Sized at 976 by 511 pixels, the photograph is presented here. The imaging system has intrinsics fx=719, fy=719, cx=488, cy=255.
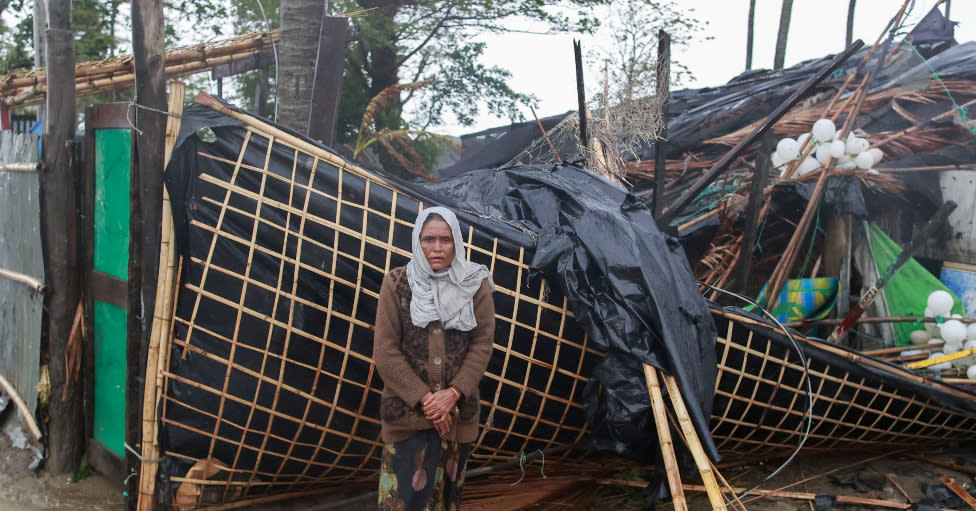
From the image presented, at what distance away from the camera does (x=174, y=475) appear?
9.77 feet

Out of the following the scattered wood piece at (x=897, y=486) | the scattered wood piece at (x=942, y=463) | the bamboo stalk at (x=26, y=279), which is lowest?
the scattered wood piece at (x=897, y=486)

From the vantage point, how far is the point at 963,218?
4988 millimetres

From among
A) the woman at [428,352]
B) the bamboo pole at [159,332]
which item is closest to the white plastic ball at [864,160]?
the woman at [428,352]

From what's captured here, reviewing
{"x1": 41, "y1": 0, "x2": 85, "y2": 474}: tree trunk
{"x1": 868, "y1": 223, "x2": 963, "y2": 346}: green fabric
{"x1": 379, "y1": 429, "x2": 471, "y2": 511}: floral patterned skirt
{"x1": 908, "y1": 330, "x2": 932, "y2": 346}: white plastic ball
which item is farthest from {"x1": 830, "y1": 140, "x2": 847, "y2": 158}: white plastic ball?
{"x1": 41, "y1": 0, "x2": 85, "y2": 474}: tree trunk

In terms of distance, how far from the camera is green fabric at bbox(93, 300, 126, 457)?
3410 mm

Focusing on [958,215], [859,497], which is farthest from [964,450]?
[958,215]

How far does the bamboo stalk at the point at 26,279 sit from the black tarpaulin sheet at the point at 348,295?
4.21ft

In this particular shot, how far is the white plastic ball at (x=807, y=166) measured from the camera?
5117 mm

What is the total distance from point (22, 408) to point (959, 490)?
16.5 ft

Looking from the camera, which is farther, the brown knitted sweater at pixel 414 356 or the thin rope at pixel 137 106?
the thin rope at pixel 137 106

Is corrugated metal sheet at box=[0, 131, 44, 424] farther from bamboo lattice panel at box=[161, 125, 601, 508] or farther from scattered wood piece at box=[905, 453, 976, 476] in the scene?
scattered wood piece at box=[905, 453, 976, 476]

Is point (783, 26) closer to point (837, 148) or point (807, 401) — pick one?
point (837, 148)

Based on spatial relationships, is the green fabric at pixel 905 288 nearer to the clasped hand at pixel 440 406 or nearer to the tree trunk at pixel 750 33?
the clasped hand at pixel 440 406

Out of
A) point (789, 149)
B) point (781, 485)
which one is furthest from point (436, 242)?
point (789, 149)
